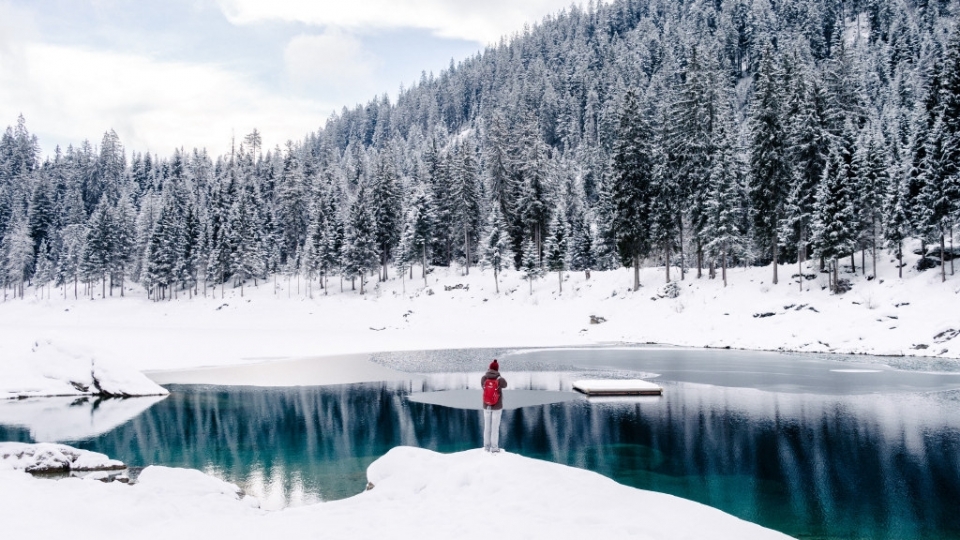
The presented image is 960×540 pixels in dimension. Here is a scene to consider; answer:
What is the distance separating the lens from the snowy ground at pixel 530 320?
40500 millimetres

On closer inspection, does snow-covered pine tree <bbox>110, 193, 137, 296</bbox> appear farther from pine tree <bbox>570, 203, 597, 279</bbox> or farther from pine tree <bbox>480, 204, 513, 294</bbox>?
pine tree <bbox>570, 203, 597, 279</bbox>

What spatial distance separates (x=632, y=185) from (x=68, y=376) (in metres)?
48.1

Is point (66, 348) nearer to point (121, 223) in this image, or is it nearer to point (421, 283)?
point (421, 283)

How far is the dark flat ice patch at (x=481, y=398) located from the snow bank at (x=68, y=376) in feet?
45.1

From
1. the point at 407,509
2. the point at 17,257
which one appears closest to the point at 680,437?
the point at 407,509

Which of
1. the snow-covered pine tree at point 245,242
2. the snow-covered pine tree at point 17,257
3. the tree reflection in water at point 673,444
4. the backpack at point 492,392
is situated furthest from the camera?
the snow-covered pine tree at point 17,257

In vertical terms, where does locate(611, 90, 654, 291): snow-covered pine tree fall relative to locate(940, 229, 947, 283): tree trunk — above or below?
above

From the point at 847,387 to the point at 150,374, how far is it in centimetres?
3846

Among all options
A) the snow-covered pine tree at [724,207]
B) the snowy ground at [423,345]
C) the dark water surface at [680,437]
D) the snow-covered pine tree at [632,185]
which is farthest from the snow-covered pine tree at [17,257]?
the snow-covered pine tree at [724,207]

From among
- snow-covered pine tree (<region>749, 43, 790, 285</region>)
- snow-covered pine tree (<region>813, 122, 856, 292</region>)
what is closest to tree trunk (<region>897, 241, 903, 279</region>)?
snow-covered pine tree (<region>813, 122, 856, 292</region>)

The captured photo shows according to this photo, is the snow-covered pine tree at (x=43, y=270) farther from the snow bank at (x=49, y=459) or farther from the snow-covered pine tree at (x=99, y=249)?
the snow bank at (x=49, y=459)

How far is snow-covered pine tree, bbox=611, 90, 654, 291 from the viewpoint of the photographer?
59312 mm

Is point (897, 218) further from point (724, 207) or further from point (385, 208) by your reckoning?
point (385, 208)

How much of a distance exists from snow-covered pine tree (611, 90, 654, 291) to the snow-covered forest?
193 mm
